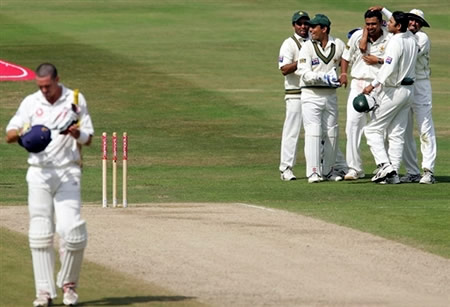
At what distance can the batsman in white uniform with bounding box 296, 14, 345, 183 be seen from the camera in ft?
65.8

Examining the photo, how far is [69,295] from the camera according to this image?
439 inches

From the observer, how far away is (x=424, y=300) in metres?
11.9

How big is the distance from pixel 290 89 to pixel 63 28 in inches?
871

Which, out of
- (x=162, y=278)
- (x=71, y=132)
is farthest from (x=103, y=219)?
(x=71, y=132)

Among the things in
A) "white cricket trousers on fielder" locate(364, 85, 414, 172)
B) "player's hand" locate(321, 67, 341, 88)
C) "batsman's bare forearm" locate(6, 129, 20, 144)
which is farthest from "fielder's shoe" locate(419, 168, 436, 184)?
"batsman's bare forearm" locate(6, 129, 20, 144)

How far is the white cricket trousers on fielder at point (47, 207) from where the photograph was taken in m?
11.0

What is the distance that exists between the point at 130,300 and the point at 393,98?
9180 millimetres

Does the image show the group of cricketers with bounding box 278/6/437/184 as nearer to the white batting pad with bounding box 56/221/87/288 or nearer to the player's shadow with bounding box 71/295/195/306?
the player's shadow with bounding box 71/295/195/306

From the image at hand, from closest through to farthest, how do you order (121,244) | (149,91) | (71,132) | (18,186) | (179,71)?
(71,132) < (121,244) < (18,186) < (149,91) < (179,71)

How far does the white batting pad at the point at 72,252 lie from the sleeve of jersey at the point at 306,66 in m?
9.35

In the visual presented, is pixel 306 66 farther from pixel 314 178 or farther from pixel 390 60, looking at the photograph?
pixel 314 178

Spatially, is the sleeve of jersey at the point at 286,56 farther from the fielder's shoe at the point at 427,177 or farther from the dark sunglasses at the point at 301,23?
the fielder's shoe at the point at 427,177

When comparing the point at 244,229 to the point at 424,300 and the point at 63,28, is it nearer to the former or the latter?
the point at 424,300

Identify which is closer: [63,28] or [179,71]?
[179,71]
